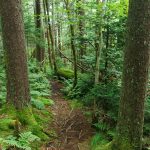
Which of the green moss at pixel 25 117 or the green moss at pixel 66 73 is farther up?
the green moss at pixel 66 73

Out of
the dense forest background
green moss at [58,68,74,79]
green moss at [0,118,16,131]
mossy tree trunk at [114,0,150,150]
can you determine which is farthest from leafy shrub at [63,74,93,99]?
mossy tree trunk at [114,0,150,150]

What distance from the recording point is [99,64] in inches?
342

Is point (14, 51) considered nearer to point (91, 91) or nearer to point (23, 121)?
point (23, 121)

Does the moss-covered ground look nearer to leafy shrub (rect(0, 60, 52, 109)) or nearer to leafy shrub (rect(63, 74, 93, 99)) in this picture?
leafy shrub (rect(0, 60, 52, 109))

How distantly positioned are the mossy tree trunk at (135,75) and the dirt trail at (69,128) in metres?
1.73

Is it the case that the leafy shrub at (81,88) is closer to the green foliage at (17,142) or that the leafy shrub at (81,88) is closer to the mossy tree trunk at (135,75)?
the mossy tree trunk at (135,75)

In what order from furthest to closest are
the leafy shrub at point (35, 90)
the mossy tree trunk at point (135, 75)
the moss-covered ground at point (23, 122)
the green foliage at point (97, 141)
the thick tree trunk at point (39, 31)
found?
1. the thick tree trunk at point (39, 31)
2. the leafy shrub at point (35, 90)
3. the green foliage at point (97, 141)
4. the moss-covered ground at point (23, 122)
5. the mossy tree trunk at point (135, 75)

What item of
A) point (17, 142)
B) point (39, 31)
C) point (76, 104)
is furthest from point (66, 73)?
point (17, 142)

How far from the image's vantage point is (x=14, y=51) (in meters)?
6.93

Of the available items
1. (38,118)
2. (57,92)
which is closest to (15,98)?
(38,118)

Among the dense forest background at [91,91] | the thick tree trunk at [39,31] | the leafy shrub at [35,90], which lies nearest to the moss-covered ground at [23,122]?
the dense forest background at [91,91]

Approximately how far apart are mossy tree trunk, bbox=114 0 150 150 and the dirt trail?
5.66 ft

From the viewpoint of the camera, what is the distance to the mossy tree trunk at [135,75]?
4797mm

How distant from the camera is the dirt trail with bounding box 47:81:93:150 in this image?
22.2ft
